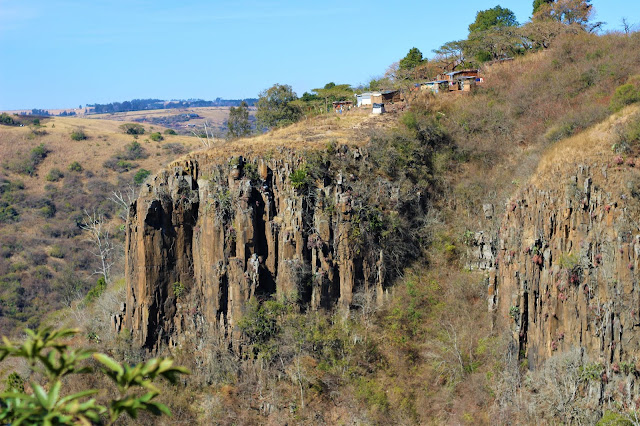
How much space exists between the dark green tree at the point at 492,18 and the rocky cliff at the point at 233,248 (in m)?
32.7

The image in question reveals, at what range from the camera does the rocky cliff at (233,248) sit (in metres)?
27.5

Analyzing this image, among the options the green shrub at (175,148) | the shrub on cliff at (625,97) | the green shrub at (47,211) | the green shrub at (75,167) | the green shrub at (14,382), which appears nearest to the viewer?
the green shrub at (14,382)

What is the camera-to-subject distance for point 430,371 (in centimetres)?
2527

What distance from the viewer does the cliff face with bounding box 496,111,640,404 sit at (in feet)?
69.2

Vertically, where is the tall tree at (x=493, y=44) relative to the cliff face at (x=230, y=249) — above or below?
above

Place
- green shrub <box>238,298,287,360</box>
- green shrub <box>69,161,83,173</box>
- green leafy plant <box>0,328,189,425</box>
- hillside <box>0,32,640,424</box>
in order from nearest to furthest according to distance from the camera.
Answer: green leafy plant <box>0,328,189,425</box>, hillside <box>0,32,640,424</box>, green shrub <box>238,298,287,360</box>, green shrub <box>69,161,83,173</box>

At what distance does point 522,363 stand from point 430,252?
7.70 metres

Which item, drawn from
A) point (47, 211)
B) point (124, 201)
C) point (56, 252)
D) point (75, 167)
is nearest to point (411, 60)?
point (124, 201)

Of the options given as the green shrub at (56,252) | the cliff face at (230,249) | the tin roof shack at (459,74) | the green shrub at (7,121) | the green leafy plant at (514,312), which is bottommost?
the green shrub at (56,252)

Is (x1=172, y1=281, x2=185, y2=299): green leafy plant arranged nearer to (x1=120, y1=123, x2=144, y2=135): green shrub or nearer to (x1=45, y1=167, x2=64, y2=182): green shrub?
(x1=45, y1=167, x2=64, y2=182): green shrub

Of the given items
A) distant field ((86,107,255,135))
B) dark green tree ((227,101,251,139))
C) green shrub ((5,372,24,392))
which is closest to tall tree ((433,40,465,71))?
dark green tree ((227,101,251,139))

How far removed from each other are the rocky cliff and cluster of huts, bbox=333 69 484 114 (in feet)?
32.1

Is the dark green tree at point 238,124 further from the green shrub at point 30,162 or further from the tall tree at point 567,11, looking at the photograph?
the green shrub at point 30,162

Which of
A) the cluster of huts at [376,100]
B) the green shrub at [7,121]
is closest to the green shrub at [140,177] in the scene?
the cluster of huts at [376,100]
